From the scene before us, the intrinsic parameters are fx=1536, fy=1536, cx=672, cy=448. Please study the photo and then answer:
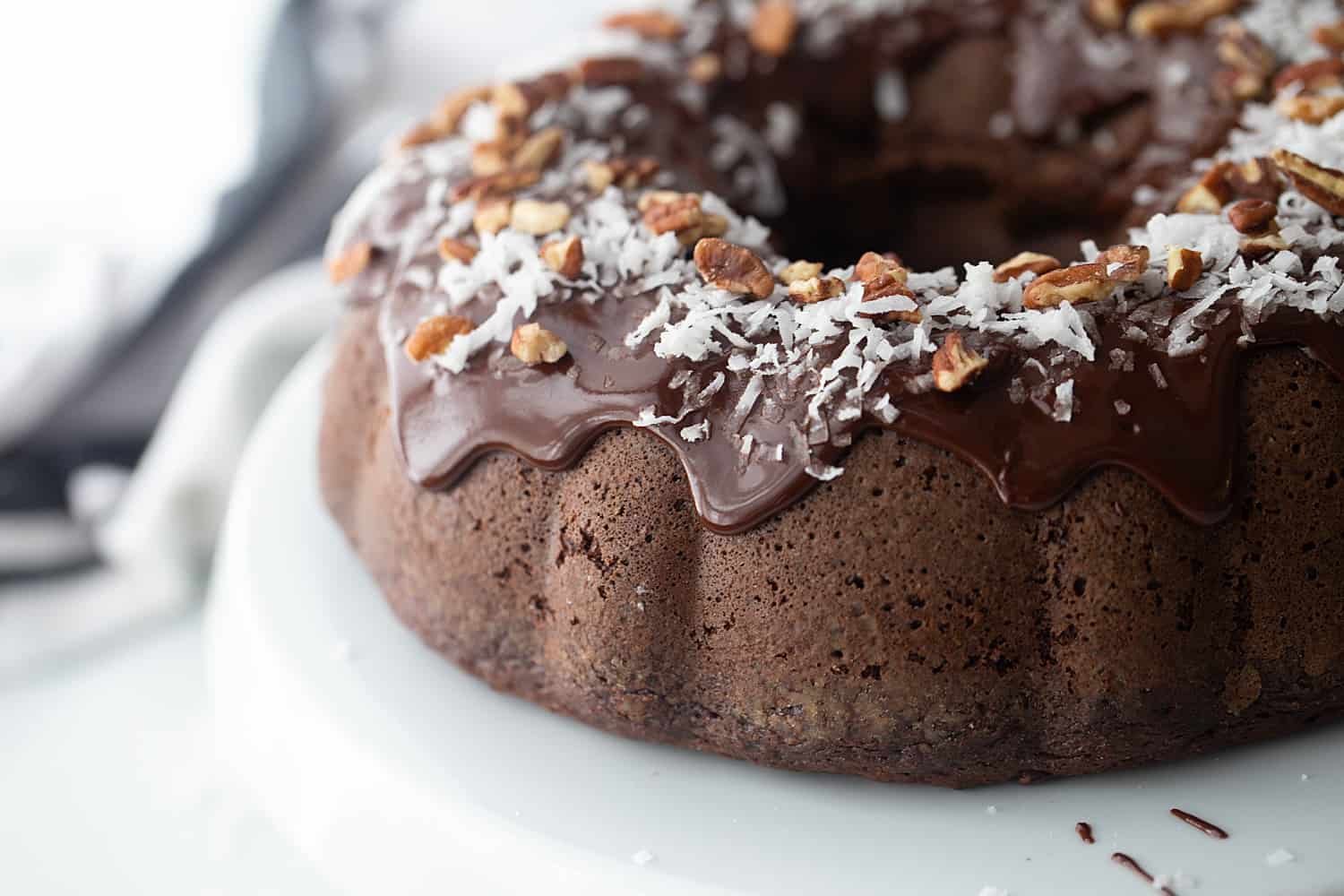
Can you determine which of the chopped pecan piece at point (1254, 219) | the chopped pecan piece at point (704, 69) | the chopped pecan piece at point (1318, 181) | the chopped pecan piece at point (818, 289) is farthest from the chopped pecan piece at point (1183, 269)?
the chopped pecan piece at point (704, 69)

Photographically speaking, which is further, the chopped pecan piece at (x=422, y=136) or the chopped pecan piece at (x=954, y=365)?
the chopped pecan piece at (x=422, y=136)

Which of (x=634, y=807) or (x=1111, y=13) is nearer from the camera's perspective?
(x=634, y=807)

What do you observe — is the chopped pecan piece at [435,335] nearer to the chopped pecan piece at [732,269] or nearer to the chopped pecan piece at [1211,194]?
the chopped pecan piece at [732,269]

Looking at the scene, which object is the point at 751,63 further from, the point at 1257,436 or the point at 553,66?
the point at 1257,436

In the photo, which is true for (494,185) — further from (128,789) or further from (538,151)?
(128,789)

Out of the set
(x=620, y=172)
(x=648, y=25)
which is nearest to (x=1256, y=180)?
(x=620, y=172)
